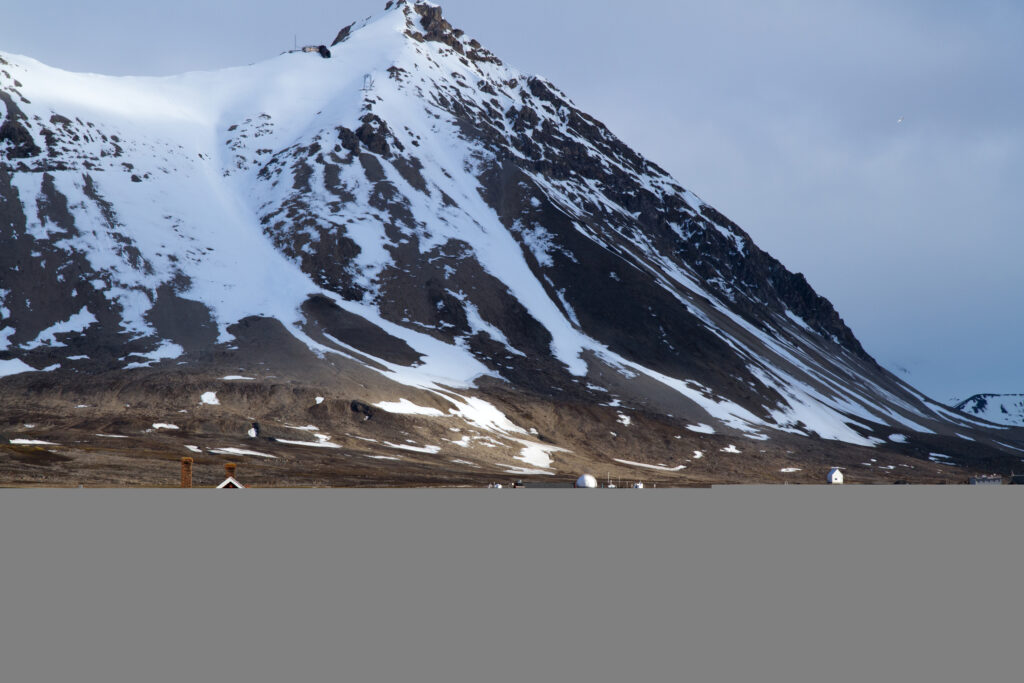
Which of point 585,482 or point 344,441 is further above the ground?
point 344,441

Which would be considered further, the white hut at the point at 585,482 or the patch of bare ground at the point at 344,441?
the white hut at the point at 585,482

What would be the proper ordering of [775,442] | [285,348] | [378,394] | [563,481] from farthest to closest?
[775,442]
[285,348]
[378,394]
[563,481]

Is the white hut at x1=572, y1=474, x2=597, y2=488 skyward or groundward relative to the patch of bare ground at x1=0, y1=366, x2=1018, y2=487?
groundward

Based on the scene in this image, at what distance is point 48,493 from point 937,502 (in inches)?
3351

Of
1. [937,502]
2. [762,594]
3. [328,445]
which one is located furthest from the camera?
[328,445]

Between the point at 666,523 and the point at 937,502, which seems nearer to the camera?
the point at 666,523

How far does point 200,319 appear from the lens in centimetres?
17612

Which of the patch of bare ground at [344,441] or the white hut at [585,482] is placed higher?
the patch of bare ground at [344,441]

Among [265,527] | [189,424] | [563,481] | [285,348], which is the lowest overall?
[265,527]

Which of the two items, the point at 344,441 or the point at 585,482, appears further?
the point at 344,441

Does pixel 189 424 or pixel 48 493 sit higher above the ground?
pixel 189 424

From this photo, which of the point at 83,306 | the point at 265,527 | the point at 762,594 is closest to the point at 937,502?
the point at 762,594

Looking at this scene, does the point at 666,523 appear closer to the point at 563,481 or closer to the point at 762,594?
the point at 762,594

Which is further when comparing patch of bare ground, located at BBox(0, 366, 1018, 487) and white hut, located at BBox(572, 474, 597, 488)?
white hut, located at BBox(572, 474, 597, 488)
